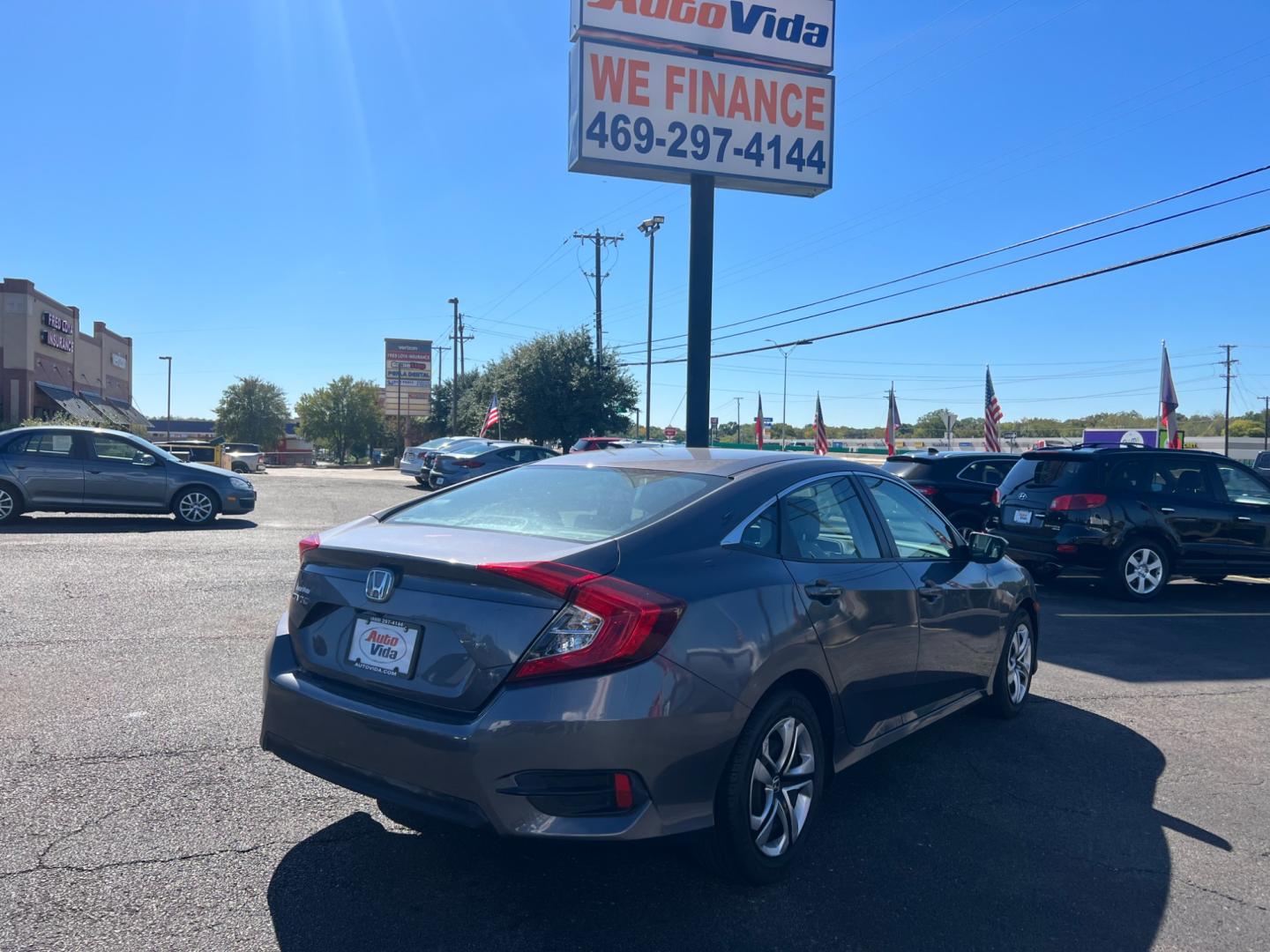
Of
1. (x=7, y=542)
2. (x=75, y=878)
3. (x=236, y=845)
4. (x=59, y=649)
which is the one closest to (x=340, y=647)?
(x=236, y=845)

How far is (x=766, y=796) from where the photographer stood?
3441mm

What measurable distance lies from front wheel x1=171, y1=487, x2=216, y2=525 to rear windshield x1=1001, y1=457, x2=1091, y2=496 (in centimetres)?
1148

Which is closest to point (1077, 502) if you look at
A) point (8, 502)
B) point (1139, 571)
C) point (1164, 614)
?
point (1139, 571)

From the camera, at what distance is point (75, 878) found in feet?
10.7

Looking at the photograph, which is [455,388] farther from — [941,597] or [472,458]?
[941,597]

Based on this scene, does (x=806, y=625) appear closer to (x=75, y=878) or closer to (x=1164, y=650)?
(x=75, y=878)

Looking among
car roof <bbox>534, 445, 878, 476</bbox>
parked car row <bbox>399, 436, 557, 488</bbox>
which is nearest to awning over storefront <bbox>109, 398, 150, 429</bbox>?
parked car row <bbox>399, 436, 557, 488</bbox>

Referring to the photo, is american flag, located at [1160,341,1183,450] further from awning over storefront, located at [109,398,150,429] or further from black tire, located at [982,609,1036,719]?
awning over storefront, located at [109,398,150,429]

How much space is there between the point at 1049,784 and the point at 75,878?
4.17 meters

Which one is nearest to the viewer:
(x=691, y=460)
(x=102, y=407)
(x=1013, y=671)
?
(x=691, y=460)

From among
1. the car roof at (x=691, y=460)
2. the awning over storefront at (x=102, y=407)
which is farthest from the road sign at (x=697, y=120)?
the awning over storefront at (x=102, y=407)

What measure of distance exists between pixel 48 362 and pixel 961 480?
41791 millimetres

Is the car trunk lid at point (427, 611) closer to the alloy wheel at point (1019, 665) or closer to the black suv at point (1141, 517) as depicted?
the alloy wheel at point (1019, 665)

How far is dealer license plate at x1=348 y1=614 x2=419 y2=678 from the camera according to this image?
3.18 metres
